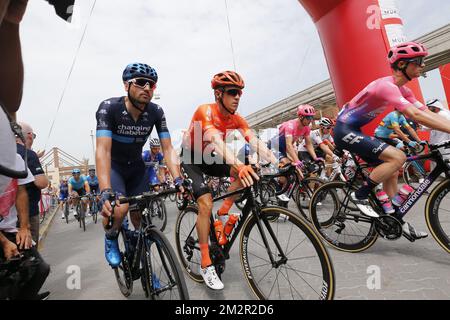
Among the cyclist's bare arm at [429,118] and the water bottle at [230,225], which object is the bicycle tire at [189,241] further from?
the cyclist's bare arm at [429,118]

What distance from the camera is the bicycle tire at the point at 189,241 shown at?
3129 mm

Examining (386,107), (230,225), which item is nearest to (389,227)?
(386,107)

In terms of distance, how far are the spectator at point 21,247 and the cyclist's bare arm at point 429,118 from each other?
3.76 meters

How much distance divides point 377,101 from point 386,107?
0.49 ft

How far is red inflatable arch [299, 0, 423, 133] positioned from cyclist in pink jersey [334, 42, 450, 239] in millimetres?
4546

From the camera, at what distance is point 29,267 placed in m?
2.12

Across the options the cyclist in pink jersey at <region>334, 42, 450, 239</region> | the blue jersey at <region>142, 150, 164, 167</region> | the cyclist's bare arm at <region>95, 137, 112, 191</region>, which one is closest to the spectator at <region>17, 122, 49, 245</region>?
the cyclist's bare arm at <region>95, 137, 112, 191</region>

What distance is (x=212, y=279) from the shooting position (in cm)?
253

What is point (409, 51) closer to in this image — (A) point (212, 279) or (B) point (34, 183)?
(A) point (212, 279)

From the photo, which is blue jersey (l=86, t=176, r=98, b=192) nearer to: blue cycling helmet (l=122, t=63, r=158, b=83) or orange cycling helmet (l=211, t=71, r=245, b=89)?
blue cycling helmet (l=122, t=63, r=158, b=83)

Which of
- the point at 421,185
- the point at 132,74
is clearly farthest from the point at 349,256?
the point at 132,74

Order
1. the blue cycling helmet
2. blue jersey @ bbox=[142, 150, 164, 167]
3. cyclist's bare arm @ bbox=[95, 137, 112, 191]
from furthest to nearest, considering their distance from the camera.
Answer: blue jersey @ bbox=[142, 150, 164, 167]
the blue cycling helmet
cyclist's bare arm @ bbox=[95, 137, 112, 191]

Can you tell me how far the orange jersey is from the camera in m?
2.99

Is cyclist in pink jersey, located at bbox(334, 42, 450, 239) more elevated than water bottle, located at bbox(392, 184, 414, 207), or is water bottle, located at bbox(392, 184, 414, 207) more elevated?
cyclist in pink jersey, located at bbox(334, 42, 450, 239)
